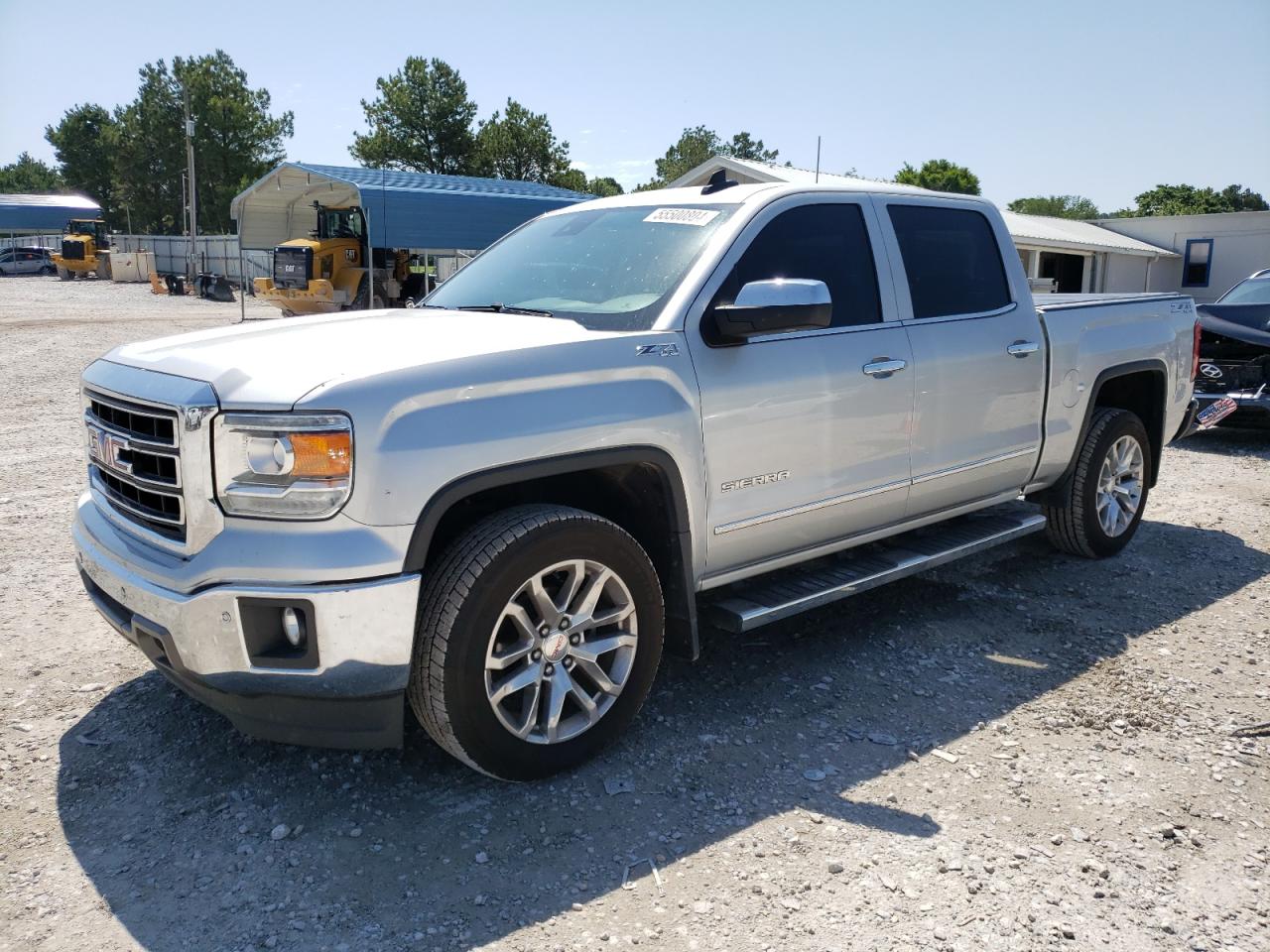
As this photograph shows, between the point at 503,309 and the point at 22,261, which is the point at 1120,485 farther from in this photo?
the point at 22,261

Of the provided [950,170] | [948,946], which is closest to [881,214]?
[948,946]

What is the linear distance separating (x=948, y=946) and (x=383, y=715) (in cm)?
166

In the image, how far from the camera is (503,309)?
13.0ft

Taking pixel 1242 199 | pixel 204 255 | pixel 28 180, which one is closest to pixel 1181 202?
pixel 1242 199

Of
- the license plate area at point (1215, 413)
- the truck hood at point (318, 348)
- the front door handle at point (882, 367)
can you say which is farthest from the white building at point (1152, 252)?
the truck hood at point (318, 348)

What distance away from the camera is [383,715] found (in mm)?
2932

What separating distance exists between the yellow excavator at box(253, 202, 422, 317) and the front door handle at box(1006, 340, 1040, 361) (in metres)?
19.1

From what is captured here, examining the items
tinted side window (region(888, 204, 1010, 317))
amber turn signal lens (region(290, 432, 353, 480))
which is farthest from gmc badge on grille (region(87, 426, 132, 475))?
tinted side window (region(888, 204, 1010, 317))

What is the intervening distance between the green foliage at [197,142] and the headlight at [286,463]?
80231 mm

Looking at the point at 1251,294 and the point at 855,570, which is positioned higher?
the point at 1251,294

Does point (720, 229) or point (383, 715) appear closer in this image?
point (383, 715)

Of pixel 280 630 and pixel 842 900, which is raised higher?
pixel 280 630

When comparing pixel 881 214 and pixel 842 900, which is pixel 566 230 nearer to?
pixel 881 214

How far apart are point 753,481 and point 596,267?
1092 millimetres
